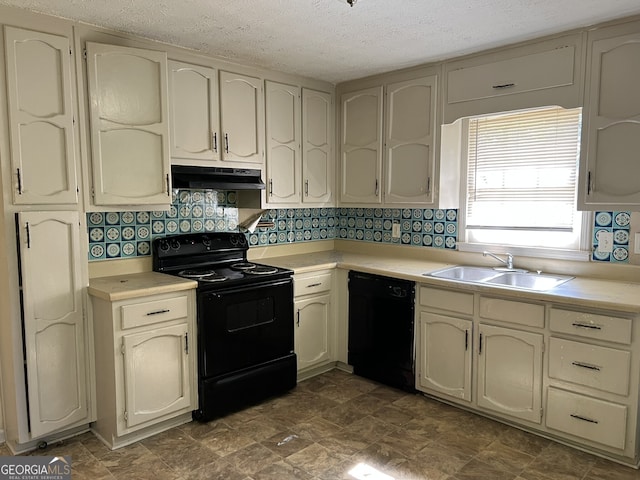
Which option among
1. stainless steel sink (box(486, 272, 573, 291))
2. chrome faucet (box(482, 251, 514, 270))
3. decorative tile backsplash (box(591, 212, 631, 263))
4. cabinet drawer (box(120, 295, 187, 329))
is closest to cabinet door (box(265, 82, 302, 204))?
cabinet drawer (box(120, 295, 187, 329))

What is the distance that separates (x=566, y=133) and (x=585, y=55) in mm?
515

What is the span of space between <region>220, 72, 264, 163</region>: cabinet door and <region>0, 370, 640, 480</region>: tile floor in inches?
65.6

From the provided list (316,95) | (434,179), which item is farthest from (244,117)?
(434,179)

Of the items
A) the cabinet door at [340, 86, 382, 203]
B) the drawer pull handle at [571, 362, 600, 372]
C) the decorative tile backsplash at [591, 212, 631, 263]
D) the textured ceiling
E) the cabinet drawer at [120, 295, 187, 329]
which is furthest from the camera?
the cabinet door at [340, 86, 382, 203]

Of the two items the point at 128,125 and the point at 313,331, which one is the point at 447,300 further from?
the point at 128,125

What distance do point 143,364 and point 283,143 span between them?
1.79 m

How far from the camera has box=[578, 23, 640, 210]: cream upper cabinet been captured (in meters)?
2.42

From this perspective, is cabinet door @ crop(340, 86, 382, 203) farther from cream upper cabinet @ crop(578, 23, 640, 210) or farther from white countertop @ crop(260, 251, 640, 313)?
cream upper cabinet @ crop(578, 23, 640, 210)

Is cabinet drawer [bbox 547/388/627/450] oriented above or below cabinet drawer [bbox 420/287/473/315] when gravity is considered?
below

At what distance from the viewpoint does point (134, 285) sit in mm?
2598

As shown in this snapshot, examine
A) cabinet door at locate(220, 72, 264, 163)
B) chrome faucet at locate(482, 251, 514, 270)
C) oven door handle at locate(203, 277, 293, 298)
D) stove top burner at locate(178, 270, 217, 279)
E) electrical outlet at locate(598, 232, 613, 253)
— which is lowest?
oven door handle at locate(203, 277, 293, 298)

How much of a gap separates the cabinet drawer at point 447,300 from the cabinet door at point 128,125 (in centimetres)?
169

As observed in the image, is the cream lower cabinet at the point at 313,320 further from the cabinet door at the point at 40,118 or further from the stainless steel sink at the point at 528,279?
the cabinet door at the point at 40,118

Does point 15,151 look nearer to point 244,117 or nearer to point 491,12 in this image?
point 244,117
